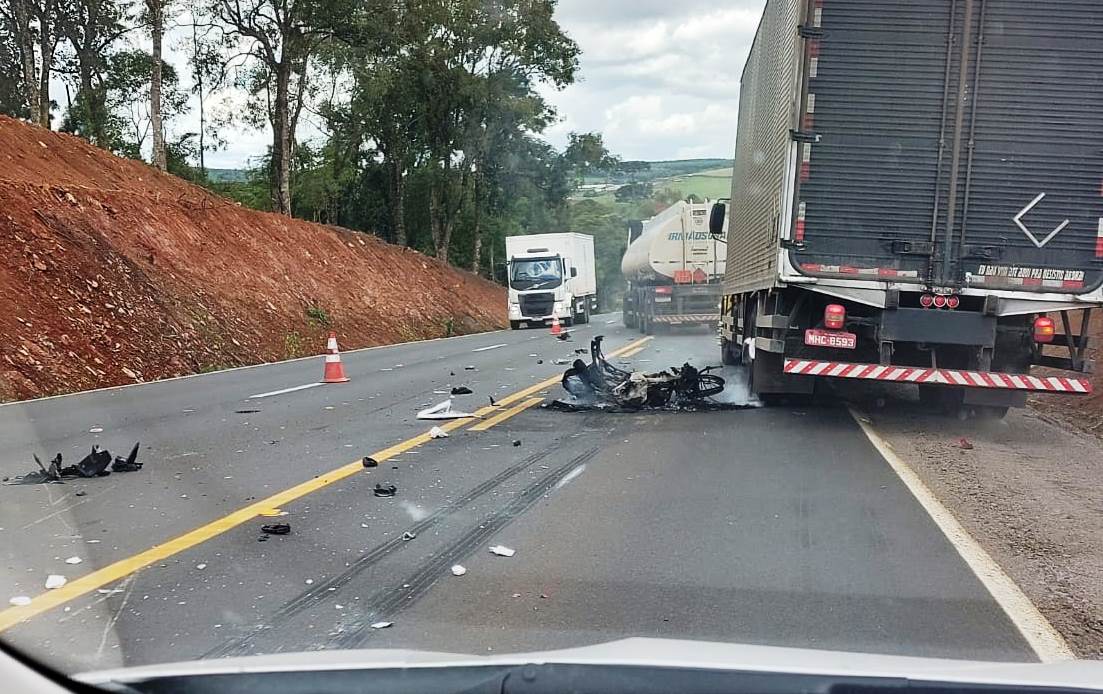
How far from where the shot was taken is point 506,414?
484 inches

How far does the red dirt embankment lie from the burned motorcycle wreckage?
27.6 feet

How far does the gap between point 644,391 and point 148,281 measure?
1455 centimetres

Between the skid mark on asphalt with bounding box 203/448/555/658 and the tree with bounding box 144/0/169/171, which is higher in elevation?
the tree with bounding box 144/0/169/171

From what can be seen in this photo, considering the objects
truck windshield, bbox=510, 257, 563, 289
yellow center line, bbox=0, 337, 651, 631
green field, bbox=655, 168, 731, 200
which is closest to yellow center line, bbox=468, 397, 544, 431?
yellow center line, bbox=0, 337, 651, 631

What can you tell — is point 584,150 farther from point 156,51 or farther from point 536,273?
point 156,51

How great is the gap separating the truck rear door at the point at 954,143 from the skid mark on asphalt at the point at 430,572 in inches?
175

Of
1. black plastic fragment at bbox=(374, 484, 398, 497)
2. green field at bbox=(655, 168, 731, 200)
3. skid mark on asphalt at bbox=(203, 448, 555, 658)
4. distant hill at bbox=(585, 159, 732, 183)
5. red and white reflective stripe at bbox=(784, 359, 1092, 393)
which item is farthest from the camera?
distant hill at bbox=(585, 159, 732, 183)

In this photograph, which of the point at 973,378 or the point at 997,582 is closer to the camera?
the point at 997,582

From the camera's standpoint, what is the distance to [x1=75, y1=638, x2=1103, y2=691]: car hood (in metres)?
2.46

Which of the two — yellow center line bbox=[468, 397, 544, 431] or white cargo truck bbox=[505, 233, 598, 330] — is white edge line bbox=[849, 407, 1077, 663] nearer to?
yellow center line bbox=[468, 397, 544, 431]

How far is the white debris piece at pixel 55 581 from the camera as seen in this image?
5.25m

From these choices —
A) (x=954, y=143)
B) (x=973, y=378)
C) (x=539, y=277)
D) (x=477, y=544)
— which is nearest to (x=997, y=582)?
(x=477, y=544)

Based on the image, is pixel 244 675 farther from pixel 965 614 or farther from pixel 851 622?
pixel 965 614

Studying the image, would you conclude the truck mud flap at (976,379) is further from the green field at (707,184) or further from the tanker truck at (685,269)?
the green field at (707,184)
